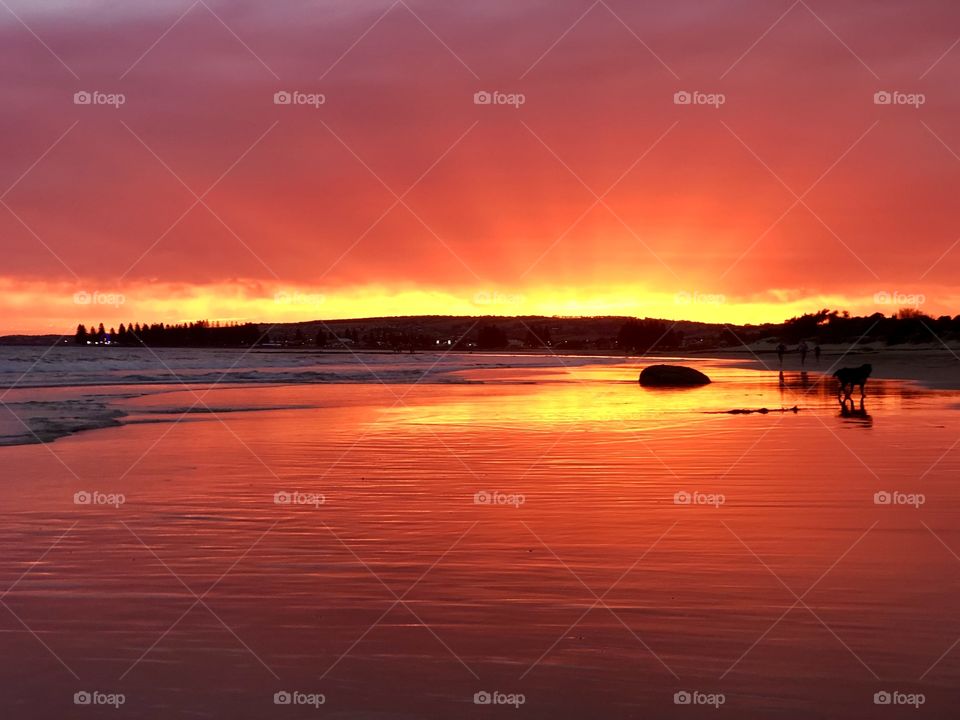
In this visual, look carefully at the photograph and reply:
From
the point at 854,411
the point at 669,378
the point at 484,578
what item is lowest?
the point at 484,578

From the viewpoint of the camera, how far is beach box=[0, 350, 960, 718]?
6.29m

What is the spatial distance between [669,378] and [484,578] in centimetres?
3897

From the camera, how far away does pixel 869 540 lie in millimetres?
10398

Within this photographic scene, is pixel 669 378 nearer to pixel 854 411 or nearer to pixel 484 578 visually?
pixel 854 411

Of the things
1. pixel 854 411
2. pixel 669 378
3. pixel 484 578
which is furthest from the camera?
pixel 669 378

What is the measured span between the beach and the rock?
88.7 ft

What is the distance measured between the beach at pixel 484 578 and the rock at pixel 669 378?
88.7ft

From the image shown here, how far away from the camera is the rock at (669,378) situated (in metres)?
46.7

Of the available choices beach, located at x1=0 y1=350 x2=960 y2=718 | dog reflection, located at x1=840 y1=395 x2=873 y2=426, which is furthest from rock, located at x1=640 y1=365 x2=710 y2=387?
beach, located at x1=0 y1=350 x2=960 y2=718

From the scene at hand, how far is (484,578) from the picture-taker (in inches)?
349

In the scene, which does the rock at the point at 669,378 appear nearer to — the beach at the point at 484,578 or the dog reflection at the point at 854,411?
the dog reflection at the point at 854,411

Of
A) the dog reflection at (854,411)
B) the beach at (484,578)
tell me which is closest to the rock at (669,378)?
the dog reflection at (854,411)

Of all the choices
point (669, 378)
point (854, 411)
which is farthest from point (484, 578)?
point (669, 378)

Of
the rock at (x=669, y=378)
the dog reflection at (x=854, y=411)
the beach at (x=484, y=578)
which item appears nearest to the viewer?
the beach at (x=484, y=578)
